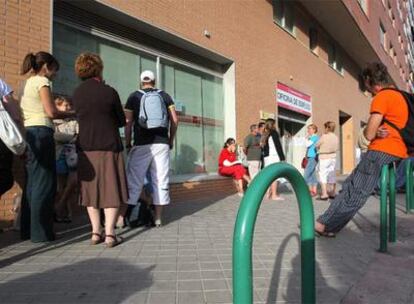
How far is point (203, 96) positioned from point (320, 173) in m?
3.33

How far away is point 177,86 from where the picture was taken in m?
10.3

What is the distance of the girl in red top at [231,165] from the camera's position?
1034 cm

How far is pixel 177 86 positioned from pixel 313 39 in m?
10.2

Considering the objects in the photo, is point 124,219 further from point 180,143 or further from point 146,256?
point 180,143

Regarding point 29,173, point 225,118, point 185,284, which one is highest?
point 225,118

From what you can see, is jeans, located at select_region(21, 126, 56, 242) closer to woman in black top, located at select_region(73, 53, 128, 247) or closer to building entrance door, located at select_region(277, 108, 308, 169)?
woman in black top, located at select_region(73, 53, 128, 247)

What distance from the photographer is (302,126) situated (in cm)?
1722

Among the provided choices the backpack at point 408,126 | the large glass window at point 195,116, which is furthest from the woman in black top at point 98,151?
the large glass window at point 195,116

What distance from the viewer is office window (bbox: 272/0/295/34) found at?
1483 centimetres

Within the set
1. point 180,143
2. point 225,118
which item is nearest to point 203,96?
point 225,118

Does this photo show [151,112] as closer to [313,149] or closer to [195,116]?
[195,116]

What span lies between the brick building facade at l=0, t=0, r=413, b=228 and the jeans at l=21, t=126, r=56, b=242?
1.12 meters

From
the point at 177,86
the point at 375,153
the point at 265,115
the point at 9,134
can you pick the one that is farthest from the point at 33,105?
the point at 265,115

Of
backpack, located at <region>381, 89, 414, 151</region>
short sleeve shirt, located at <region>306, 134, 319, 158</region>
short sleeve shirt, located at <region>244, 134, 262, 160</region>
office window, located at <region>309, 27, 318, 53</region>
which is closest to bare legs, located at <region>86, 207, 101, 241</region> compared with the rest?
backpack, located at <region>381, 89, 414, 151</region>
